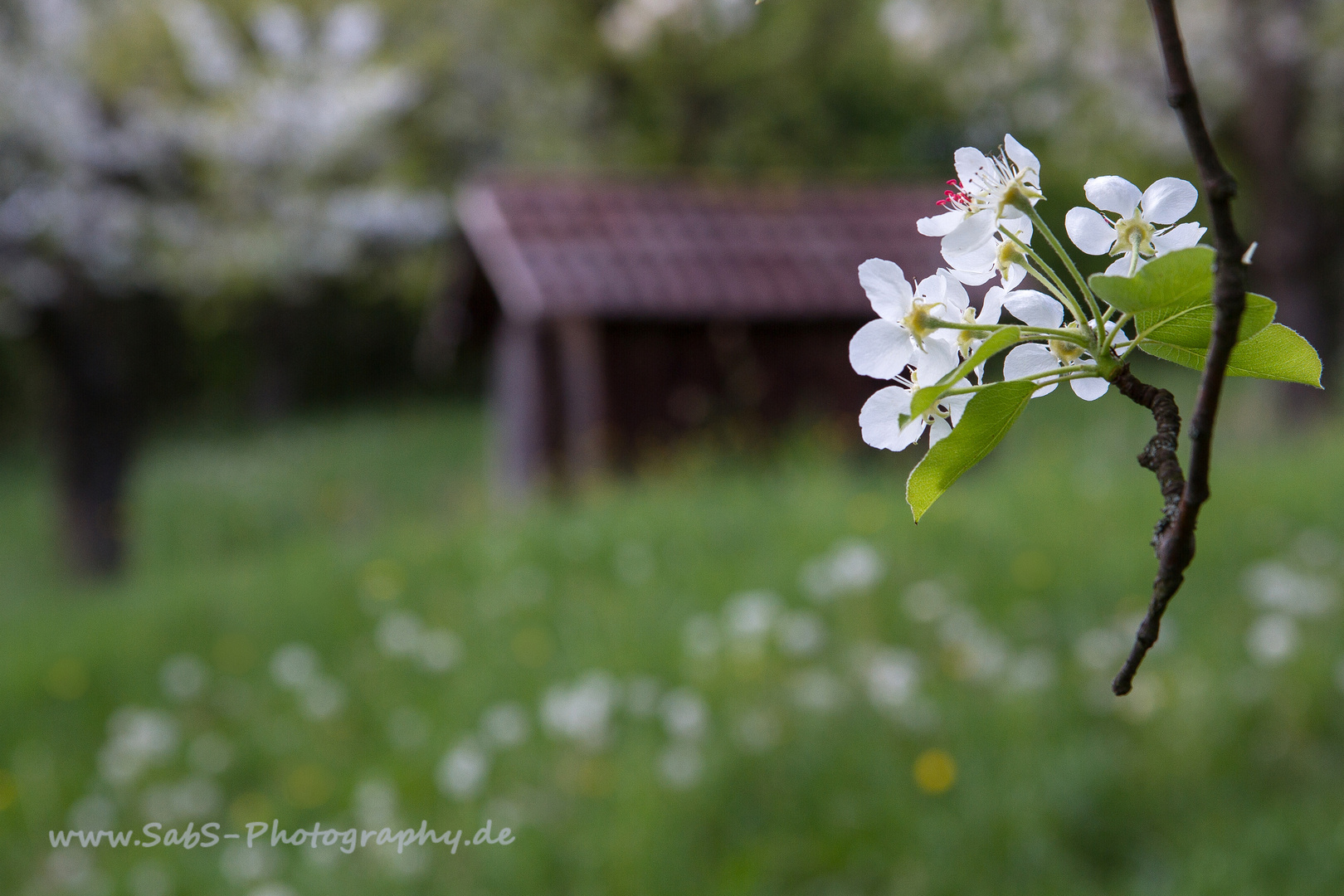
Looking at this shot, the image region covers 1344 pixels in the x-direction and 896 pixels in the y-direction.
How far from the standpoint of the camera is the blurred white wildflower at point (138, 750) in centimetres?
307

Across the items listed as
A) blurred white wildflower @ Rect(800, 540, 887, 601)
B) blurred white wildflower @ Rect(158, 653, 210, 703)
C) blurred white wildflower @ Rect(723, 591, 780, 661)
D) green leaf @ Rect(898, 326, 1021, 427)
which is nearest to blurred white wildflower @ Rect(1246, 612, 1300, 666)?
blurred white wildflower @ Rect(800, 540, 887, 601)

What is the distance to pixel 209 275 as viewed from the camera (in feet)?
27.9

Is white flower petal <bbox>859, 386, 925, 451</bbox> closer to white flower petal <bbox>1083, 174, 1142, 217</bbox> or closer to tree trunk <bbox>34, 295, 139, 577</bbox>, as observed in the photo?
white flower petal <bbox>1083, 174, 1142, 217</bbox>

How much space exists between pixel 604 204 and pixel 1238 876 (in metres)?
5.56

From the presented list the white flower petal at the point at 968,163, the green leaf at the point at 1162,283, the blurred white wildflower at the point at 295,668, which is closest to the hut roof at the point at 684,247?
the blurred white wildflower at the point at 295,668

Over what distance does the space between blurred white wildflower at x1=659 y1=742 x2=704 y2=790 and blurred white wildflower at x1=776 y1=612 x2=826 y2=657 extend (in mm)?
489

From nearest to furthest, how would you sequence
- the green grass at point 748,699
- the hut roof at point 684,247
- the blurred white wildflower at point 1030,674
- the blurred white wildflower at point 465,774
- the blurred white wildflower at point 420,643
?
the green grass at point 748,699 < the blurred white wildflower at point 465,774 < the blurred white wildflower at point 1030,674 < the blurred white wildflower at point 420,643 < the hut roof at point 684,247

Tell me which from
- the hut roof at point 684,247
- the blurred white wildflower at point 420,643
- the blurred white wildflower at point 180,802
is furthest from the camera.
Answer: the hut roof at point 684,247

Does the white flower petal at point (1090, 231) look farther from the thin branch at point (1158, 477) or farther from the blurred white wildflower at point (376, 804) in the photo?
the blurred white wildflower at point (376, 804)

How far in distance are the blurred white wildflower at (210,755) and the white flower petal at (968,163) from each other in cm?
318

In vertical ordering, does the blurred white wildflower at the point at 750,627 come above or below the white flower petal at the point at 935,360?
below

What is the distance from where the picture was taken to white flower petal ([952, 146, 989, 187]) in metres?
0.48

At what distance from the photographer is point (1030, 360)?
47 centimetres

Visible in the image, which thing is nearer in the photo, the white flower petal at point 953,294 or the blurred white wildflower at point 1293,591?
the white flower petal at point 953,294
